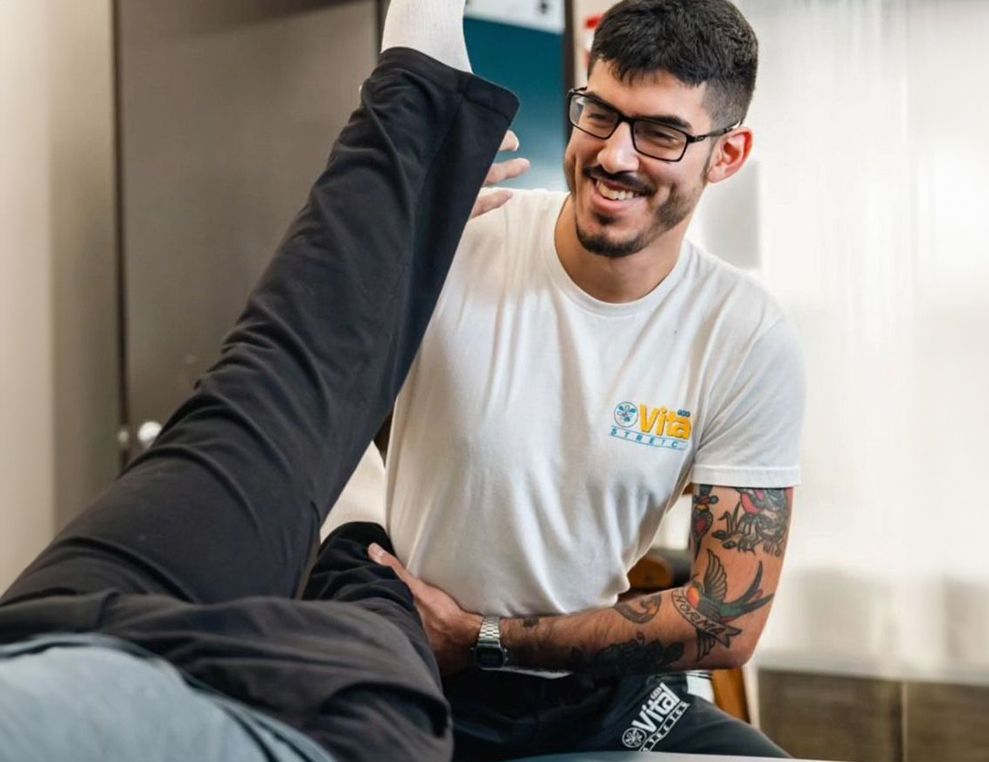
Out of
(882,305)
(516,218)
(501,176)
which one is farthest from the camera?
(882,305)

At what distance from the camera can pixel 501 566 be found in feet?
5.45

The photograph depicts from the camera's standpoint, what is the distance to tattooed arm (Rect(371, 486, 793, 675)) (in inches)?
62.9

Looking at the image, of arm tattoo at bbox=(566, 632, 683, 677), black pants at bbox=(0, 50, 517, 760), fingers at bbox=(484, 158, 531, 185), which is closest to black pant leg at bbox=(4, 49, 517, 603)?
black pants at bbox=(0, 50, 517, 760)

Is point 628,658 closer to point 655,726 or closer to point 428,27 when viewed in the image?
point 655,726

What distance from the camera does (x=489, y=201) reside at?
168 cm

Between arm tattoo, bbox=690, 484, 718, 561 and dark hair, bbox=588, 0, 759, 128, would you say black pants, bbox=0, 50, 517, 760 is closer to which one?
dark hair, bbox=588, 0, 759, 128

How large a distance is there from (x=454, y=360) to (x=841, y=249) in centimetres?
160

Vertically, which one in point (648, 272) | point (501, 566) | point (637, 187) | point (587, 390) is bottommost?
point (501, 566)

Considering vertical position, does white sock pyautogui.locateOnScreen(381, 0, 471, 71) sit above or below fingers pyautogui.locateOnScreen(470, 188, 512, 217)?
above

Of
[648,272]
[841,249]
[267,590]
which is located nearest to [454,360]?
[648,272]

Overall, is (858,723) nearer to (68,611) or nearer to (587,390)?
(587,390)

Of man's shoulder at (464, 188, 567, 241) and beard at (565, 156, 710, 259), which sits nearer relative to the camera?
beard at (565, 156, 710, 259)

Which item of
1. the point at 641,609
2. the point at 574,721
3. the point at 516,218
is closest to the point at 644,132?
the point at 516,218

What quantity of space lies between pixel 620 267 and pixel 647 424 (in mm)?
215
